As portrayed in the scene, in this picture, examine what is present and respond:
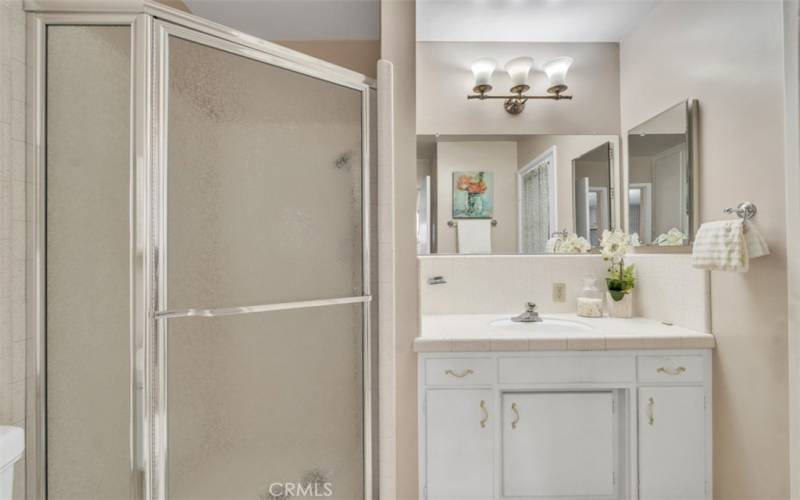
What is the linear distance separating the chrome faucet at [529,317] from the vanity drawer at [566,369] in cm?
40

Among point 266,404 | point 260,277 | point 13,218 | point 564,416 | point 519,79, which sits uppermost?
point 519,79

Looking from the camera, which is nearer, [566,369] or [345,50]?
[566,369]

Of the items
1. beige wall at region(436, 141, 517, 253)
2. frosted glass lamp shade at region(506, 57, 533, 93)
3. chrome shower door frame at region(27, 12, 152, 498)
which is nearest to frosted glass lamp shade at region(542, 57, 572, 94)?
frosted glass lamp shade at region(506, 57, 533, 93)

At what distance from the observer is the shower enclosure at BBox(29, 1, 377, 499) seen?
108 centimetres

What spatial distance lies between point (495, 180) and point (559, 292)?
749 mm

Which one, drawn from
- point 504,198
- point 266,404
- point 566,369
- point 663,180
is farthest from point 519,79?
point 266,404

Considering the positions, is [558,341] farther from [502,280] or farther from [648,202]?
[648,202]

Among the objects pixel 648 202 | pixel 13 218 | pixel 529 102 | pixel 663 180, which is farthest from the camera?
pixel 529 102

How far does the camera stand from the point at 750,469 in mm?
1414

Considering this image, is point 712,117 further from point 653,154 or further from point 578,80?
point 578,80

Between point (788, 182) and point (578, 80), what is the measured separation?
1296mm

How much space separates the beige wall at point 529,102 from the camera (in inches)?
86.7

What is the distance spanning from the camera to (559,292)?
2139 millimetres

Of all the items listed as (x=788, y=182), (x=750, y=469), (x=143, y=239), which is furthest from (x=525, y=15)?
(x=750, y=469)
